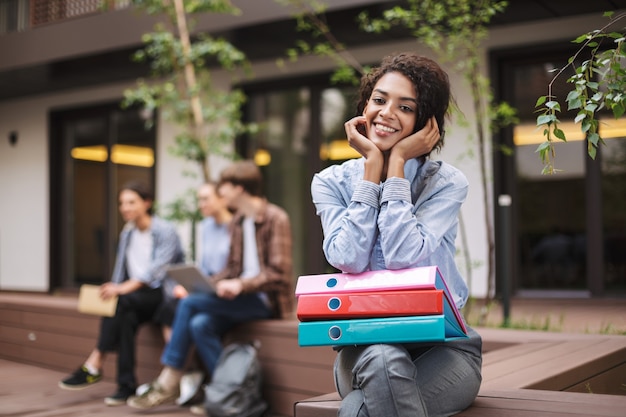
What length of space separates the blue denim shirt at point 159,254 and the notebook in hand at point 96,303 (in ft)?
0.63

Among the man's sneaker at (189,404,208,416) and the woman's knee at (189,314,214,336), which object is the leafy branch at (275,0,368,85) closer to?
the woman's knee at (189,314,214,336)

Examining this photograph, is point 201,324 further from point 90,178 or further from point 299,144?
point 90,178

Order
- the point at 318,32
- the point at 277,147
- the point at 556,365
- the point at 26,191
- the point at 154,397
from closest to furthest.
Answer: the point at 556,365 → the point at 154,397 → the point at 318,32 → the point at 277,147 → the point at 26,191

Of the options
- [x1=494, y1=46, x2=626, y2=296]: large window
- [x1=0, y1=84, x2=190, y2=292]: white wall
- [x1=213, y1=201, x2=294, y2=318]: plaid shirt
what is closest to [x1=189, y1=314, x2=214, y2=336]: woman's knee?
[x1=213, y1=201, x2=294, y2=318]: plaid shirt

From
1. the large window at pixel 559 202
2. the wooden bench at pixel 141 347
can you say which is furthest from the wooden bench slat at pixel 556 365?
the large window at pixel 559 202

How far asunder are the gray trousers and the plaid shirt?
283 centimetres

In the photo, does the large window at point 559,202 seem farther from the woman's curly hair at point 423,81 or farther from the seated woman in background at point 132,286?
the woman's curly hair at point 423,81

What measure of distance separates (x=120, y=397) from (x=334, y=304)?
3790 mm

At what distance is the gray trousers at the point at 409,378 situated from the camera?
7.09 ft

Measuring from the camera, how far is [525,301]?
8.03 metres

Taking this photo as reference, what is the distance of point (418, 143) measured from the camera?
8.23ft

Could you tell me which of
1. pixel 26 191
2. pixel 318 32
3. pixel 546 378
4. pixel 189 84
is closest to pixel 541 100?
pixel 546 378

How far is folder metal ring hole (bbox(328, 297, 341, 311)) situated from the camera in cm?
Answer: 229

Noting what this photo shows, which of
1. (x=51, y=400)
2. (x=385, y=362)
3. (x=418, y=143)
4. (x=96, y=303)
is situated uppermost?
(x=418, y=143)
